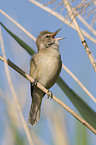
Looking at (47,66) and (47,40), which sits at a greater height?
(47,40)

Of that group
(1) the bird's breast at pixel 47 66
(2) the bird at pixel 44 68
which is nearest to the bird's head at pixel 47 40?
(2) the bird at pixel 44 68

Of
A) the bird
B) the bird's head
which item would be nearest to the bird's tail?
the bird

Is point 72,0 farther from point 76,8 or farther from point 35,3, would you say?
point 35,3

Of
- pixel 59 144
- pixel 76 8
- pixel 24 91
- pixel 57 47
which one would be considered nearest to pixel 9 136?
pixel 59 144

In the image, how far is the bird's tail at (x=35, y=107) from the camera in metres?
2.25

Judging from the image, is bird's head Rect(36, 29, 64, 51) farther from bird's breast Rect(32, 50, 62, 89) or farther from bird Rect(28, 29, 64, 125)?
bird's breast Rect(32, 50, 62, 89)

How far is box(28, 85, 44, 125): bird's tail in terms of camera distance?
7.38ft

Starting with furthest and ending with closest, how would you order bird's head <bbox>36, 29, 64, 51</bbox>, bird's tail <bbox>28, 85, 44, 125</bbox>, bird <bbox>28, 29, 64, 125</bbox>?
bird's head <bbox>36, 29, 64, 51</bbox> < bird <bbox>28, 29, 64, 125</bbox> < bird's tail <bbox>28, 85, 44, 125</bbox>

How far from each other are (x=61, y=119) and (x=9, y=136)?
319 millimetres

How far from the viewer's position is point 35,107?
2.47 metres

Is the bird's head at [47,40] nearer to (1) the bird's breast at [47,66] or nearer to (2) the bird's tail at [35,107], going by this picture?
(1) the bird's breast at [47,66]

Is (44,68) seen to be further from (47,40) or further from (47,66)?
(47,40)

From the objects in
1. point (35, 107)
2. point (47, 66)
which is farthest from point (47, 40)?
point (35, 107)

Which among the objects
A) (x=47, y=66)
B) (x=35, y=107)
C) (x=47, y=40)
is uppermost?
(x=47, y=40)
